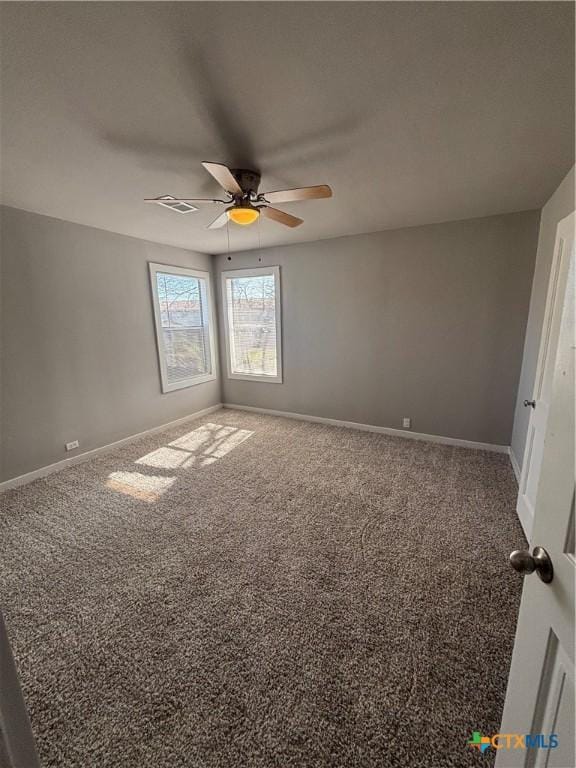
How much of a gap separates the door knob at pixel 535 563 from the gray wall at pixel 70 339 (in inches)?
145

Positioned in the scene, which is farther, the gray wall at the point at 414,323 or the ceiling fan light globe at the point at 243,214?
the gray wall at the point at 414,323

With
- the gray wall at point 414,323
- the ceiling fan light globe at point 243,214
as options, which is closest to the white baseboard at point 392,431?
the gray wall at point 414,323

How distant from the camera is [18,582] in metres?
1.80

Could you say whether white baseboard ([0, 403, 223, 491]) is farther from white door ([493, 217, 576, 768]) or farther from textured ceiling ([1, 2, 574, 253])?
white door ([493, 217, 576, 768])

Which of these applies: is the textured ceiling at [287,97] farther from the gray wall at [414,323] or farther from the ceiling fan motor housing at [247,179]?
the gray wall at [414,323]

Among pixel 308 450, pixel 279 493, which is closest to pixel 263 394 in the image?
pixel 308 450

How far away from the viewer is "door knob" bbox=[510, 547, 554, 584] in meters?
0.67

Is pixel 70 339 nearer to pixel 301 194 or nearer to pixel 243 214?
pixel 243 214

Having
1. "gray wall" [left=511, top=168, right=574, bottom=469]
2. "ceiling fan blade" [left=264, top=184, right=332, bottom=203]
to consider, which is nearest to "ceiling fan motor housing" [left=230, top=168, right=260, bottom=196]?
"ceiling fan blade" [left=264, top=184, right=332, bottom=203]

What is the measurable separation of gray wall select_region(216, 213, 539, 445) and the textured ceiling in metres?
0.79

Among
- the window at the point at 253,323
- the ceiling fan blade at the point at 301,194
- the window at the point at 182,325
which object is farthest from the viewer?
the window at the point at 253,323

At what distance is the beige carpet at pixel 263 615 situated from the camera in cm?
112

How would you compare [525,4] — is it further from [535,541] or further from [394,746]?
[394,746]

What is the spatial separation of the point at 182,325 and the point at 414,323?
319 cm
